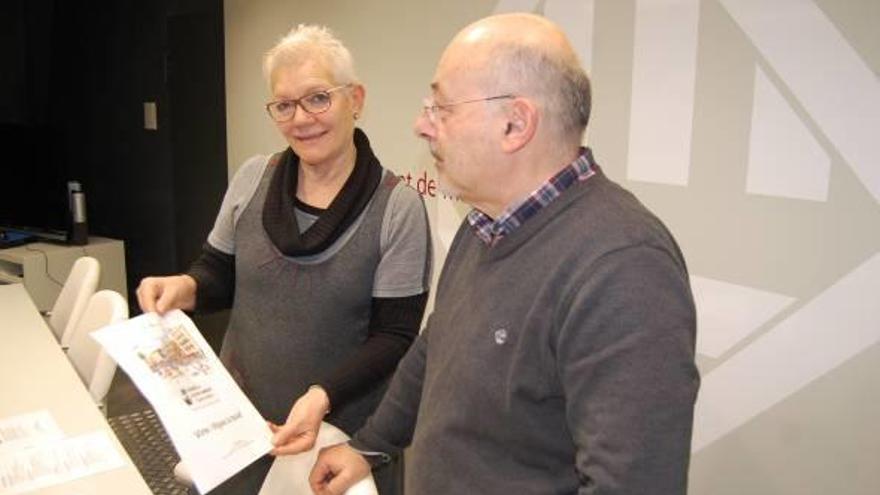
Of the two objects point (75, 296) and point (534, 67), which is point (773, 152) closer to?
point (534, 67)

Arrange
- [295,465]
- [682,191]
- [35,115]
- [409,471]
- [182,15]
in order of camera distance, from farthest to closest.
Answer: [35,115] → [182,15] → [682,191] → [295,465] → [409,471]

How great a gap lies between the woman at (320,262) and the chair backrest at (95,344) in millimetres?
545

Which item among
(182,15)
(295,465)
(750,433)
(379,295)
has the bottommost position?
(750,433)

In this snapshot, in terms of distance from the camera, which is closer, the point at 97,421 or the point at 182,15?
the point at 97,421

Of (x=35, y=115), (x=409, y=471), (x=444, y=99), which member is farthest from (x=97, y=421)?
(x=35, y=115)

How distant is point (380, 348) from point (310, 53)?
2.11 ft

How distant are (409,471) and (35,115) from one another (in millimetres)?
4639

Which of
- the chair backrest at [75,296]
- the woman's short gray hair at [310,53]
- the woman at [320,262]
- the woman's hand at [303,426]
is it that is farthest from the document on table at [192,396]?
the chair backrest at [75,296]

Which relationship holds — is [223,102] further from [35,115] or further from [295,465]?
[295,465]

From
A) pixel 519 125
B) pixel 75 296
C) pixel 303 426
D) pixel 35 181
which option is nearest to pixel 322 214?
pixel 303 426

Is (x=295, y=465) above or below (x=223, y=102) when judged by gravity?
below

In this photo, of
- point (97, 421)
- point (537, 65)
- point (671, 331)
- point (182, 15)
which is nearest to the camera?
point (671, 331)

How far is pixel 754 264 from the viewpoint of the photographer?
185cm

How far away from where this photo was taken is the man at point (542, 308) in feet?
2.65
